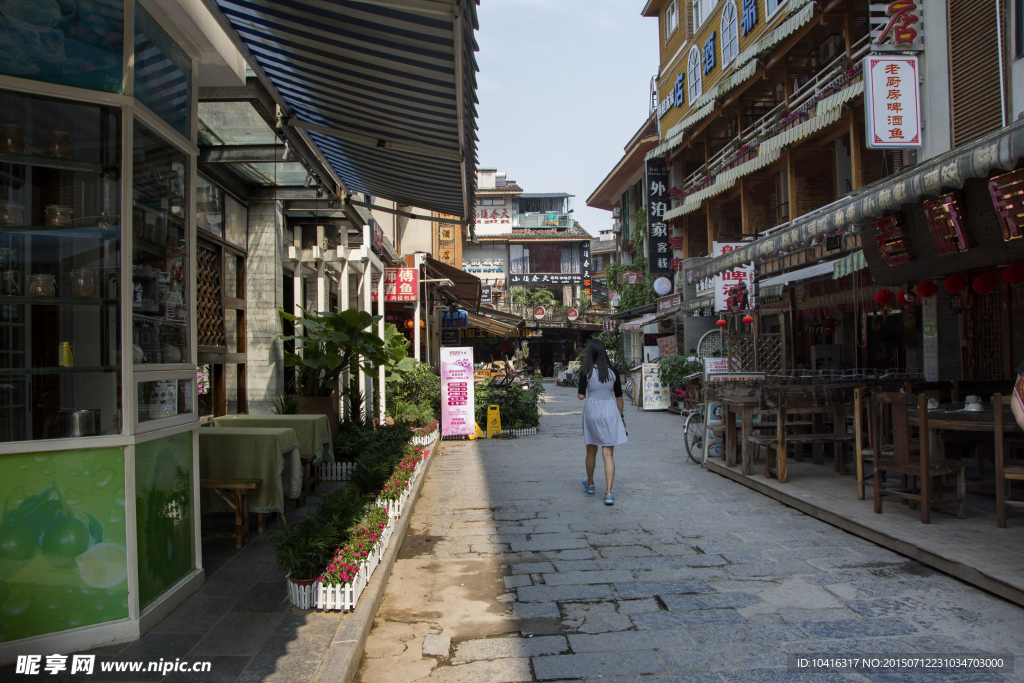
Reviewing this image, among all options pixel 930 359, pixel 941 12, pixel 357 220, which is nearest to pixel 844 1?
pixel 941 12

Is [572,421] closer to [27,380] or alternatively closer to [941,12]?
[941,12]

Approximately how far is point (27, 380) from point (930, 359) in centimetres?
1139

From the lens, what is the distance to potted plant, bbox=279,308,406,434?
860 cm

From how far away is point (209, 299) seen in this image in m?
7.57

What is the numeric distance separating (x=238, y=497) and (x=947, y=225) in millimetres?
7135

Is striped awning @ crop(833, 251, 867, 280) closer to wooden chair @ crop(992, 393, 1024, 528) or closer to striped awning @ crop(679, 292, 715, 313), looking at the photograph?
wooden chair @ crop(992, 393, 1024, 528)

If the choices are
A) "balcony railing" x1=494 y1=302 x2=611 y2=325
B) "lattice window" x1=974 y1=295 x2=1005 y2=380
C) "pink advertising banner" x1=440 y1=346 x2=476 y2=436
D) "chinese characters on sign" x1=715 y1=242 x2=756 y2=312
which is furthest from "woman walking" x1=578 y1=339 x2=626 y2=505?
"balcony railing" x1=494 y1=302 x2=611 y2=325

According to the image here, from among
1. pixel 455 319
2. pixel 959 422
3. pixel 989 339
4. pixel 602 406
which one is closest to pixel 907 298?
pixel 989 339

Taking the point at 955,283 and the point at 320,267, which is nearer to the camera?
the point at 955,283

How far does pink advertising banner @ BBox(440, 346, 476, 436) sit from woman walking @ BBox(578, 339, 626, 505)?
5.39 meters

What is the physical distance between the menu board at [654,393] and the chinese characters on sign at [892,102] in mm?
10739

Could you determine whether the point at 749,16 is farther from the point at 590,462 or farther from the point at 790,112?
the point at 590,462

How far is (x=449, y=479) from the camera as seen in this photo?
9234 millimetres

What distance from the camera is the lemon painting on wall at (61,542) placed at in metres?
3.34
